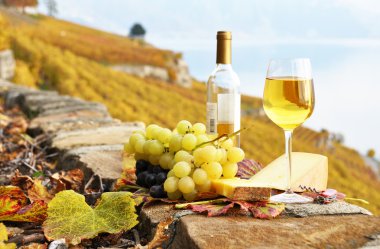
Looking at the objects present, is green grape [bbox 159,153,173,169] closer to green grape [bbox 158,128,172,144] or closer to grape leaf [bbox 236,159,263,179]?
green grape [bbox 158,128,172,144]

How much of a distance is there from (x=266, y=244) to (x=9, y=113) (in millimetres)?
3611

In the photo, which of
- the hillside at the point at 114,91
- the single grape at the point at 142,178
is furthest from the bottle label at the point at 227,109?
the hillside at the point at 114,91

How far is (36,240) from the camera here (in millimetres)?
1650

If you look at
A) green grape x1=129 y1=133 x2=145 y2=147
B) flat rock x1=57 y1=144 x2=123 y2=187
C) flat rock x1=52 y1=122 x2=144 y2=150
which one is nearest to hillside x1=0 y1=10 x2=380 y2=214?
flat rock x1=52 y1=122 x2=144 y2=150

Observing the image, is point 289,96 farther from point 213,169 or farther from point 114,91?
point 114,91

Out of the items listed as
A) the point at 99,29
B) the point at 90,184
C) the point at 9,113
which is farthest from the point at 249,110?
the point at 90,184

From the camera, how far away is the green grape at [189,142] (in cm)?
176

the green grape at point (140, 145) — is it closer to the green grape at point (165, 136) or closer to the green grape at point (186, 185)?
the green grape at point (165, 136)

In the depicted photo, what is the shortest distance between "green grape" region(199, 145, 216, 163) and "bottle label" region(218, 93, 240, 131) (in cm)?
36

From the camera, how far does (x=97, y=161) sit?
7.96ft

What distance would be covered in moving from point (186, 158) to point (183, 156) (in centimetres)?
1

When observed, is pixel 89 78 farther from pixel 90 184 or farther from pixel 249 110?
pixel 249 110

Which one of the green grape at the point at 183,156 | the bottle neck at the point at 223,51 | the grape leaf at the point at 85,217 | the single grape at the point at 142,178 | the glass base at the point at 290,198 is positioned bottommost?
the grape leaf at the point at 85,217

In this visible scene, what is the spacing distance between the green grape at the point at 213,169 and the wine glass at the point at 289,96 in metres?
0.21
